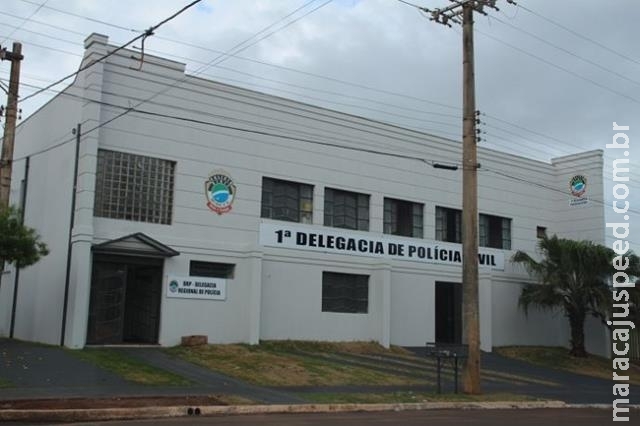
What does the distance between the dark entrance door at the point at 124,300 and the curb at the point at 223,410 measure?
32.1 ft

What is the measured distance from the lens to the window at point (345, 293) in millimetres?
26438

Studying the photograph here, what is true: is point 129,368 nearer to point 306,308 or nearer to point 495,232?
point 306,308

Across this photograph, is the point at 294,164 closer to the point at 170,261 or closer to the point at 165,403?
the point at 170,261

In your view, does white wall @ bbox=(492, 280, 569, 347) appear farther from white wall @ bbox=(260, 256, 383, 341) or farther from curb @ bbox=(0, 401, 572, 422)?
curb @ bbox=(0, 401, 572, 422)

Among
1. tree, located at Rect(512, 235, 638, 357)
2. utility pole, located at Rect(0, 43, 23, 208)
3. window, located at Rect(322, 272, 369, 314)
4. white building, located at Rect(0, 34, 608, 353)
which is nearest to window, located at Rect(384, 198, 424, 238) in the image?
white building, located at Rect(0, 34, 608, 353)

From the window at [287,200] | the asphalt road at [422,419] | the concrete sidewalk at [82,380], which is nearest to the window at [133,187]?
the window at [287,200]

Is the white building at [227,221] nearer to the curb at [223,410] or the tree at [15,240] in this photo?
the tree at [15,240]

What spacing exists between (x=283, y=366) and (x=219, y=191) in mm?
6845

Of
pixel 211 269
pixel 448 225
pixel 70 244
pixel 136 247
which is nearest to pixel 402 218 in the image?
pixel 448 225

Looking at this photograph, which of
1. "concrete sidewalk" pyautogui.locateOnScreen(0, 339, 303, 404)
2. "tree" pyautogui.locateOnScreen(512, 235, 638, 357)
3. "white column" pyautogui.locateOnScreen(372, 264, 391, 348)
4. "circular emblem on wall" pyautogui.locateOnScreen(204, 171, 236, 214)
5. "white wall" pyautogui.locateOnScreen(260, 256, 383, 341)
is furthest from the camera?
"tree" pyautogui.locateOnScreen(512, 235, 638, 357)

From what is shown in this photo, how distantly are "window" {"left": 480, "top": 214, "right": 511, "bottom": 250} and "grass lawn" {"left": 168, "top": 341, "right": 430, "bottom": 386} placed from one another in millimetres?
10418

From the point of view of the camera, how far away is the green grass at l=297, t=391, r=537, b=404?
14.9 metres

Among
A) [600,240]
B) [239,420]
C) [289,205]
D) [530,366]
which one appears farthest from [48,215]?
[600,240]

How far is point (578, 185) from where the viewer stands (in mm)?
34781
